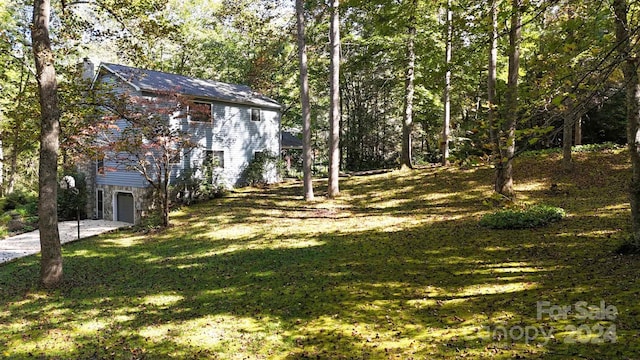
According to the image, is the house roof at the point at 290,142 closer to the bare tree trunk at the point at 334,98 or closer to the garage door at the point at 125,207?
the garage door at the point at 125,207

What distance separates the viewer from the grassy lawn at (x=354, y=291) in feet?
14.7

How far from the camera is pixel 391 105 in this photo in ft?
93.1

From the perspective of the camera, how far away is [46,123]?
7445 mm

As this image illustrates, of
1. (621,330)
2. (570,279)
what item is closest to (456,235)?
(570,279)

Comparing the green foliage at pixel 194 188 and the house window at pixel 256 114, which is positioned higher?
the house window at pixel 256 114

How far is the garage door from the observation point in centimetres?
1778

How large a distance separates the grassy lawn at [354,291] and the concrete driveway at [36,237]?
1.30 meters

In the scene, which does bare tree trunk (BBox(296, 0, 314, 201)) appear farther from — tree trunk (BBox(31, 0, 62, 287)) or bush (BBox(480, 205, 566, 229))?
tree trunk (BBox(31, 0, 62, 287))

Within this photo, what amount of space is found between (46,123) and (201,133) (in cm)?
1163

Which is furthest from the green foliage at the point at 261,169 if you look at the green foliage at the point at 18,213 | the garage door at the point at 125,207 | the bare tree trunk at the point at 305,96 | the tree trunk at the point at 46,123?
the tree trunk at the point at 46,123

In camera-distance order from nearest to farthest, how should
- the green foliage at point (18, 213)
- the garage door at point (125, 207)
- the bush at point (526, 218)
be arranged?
1. the bush at point (526, 218)
2. the green foliage at point (18, 213)
3. the garage door at point (125, 207)

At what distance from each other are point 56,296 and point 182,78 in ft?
48.0

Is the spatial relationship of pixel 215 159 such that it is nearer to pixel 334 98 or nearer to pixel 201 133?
pixel 201 133

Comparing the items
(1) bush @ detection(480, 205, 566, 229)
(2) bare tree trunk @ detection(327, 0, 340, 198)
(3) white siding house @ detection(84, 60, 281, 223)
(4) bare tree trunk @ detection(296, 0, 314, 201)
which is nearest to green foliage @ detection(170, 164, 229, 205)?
(3) white siding house @ detection(84, 60, 281, 223)
